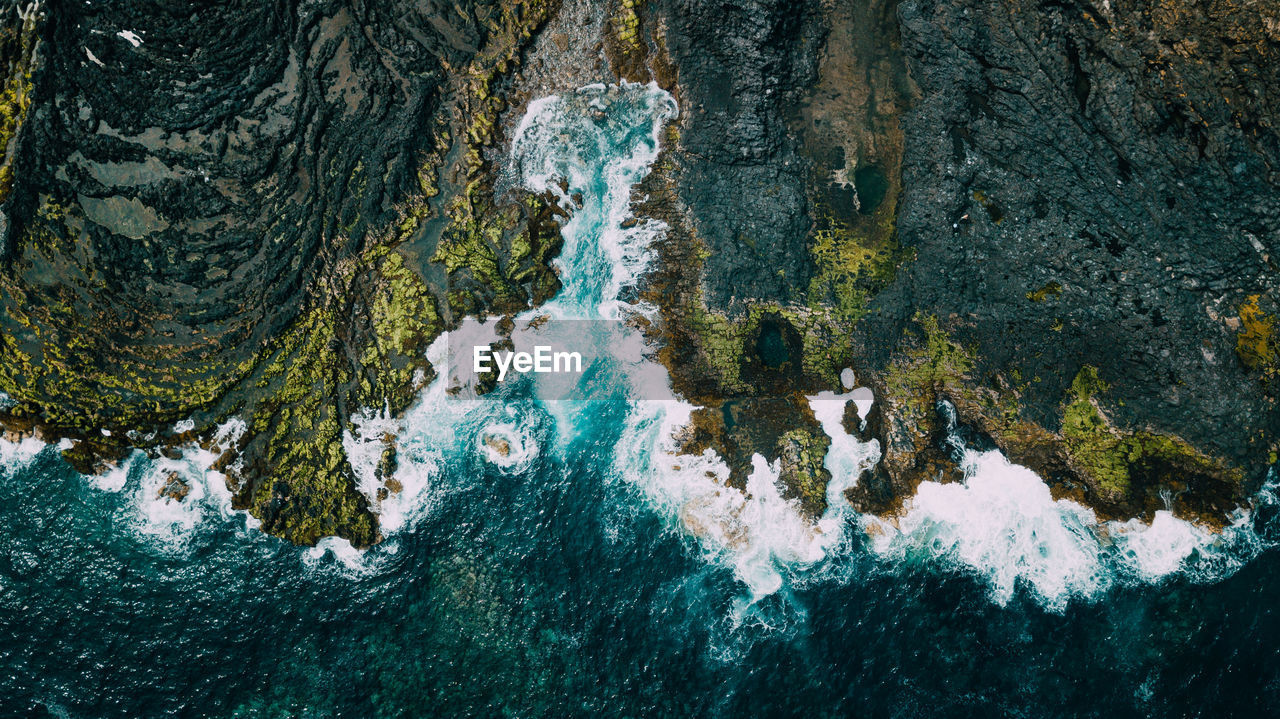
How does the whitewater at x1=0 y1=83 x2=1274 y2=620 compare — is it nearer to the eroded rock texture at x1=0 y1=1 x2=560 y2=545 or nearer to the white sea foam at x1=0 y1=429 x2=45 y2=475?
the white sea foam at x1=0 y1=429 x2=45 y2=475

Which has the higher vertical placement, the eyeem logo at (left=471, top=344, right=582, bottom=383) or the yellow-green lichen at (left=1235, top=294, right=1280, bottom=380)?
the yellow-green lichen at (left=1235, top=294, right=1280, bottom=380)

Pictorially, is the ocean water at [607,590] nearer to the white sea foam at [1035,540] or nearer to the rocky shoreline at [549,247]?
the white sea foam at [1035,540]

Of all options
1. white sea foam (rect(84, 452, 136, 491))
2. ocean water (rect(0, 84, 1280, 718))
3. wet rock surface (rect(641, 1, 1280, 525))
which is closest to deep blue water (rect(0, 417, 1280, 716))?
ocean water (rect(0, 84, 1280, 718))

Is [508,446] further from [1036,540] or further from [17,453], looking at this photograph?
[1036,540]

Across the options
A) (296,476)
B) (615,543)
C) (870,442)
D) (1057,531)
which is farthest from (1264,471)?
(296,476)

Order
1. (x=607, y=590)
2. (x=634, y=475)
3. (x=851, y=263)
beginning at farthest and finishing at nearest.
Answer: (x=634, y=475), (x=851, y=263), (x=607, y=590)

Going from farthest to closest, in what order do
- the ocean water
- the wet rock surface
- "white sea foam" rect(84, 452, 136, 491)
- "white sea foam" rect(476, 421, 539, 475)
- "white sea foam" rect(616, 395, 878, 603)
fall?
"white sea foam" rect(476, 421, 539, 475)
"white sea foam" rect(616, 395, 878, 603)
"white sea foam" rect(84, 452, 136, 491)
the ocean water
the wet rock surface

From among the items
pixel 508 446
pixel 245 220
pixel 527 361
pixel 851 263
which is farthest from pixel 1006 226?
pixel 245 220
